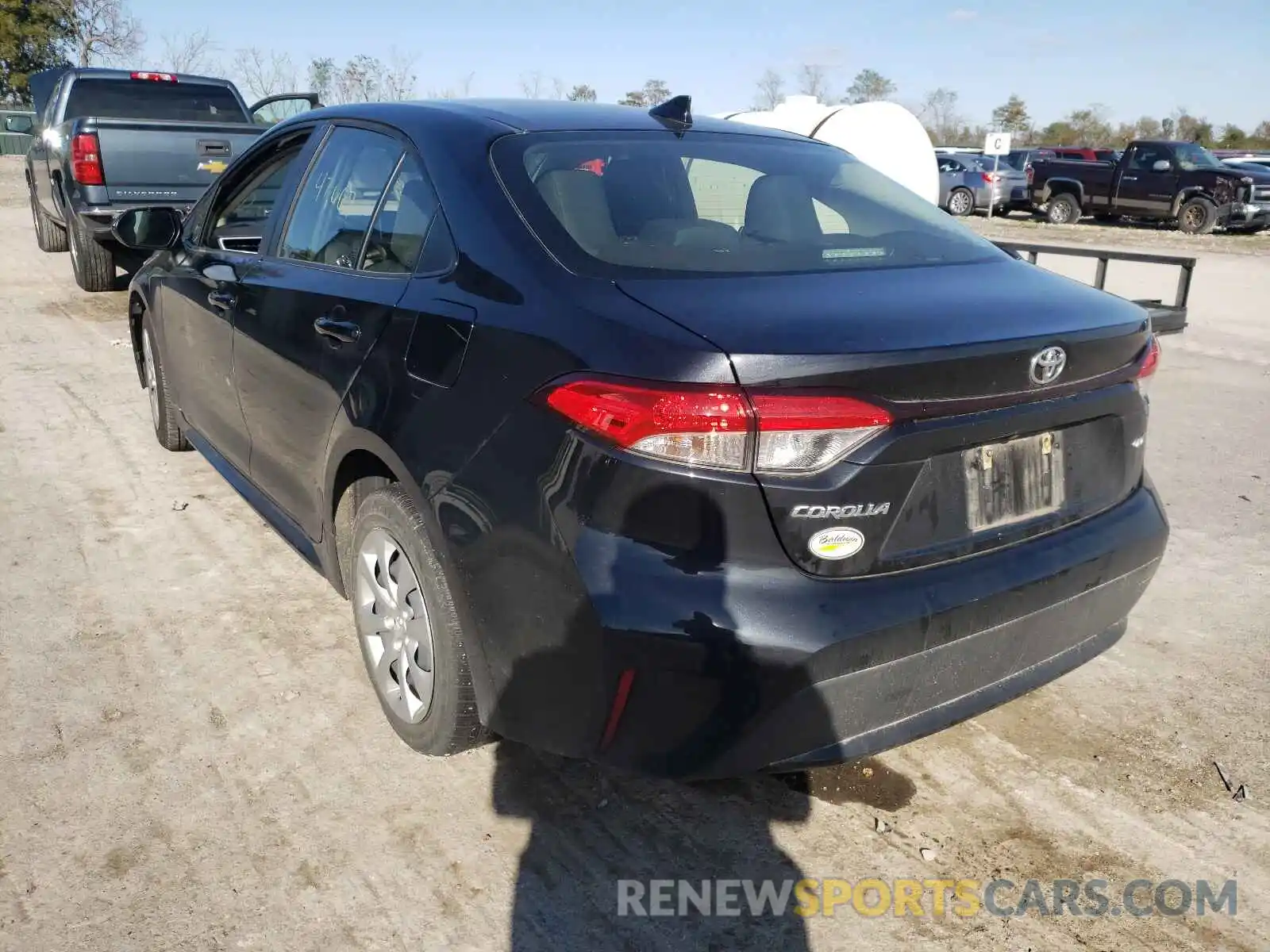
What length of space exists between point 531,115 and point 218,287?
1.56m

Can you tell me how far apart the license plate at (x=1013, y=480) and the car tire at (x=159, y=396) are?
4.04 meters

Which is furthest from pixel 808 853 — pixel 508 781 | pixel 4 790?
pixel 4 790

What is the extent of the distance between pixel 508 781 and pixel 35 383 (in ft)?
18.9

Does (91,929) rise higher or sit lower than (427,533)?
lower

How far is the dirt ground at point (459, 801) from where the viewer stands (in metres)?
2.41

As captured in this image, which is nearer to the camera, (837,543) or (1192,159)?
(837,543)

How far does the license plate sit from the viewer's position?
234 centimetres

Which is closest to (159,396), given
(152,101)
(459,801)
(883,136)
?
(459,801)

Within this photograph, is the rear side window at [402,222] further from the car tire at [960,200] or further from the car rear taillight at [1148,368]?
the car tire at [960,200]

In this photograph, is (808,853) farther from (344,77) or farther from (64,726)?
(344,77)

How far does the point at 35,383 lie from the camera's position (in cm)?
710

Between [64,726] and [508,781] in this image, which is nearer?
[508,781]

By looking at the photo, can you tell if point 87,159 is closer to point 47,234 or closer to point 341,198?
point 47,234

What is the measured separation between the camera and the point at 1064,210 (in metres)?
24.9
